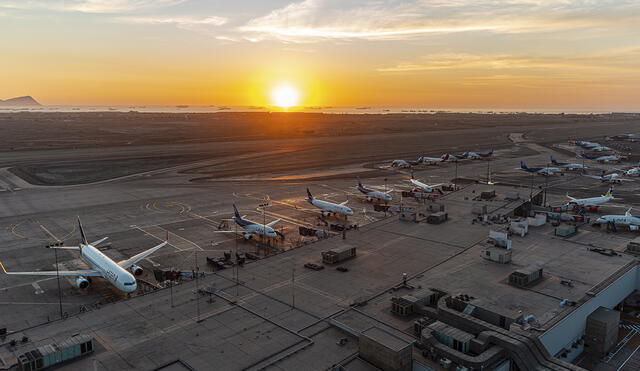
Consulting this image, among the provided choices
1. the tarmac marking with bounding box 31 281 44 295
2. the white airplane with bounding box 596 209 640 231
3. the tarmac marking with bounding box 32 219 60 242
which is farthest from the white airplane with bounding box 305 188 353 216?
the tarmac marking with bounding box 31 281 44 295

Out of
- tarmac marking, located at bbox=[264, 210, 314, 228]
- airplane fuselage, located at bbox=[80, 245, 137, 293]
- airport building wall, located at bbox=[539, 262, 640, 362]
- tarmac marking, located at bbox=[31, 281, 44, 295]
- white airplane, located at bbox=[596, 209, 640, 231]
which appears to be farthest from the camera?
tarmac marking, located at bbox=[264, 210, 314, 228]

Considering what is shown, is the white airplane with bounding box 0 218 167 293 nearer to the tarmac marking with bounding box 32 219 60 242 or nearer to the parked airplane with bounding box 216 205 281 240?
the parked airplane with bounding box 216 205 281 240

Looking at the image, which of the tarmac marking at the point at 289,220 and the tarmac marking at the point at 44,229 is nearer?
the tarmac marking at the point at 44,229

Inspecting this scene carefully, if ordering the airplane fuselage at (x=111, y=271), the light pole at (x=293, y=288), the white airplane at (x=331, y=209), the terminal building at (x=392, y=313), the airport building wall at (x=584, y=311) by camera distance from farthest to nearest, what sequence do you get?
the white airplane at (x=331, y=209) < the airplane fuselage at (x=111, y=271) < the light pole at (x=293, y=288) < the airport building wall at (x=584, y=311) < the terminal building at (x=392, y=313)

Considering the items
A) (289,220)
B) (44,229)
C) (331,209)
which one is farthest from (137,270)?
(331,209)

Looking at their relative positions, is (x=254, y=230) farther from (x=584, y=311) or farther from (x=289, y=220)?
(x=584, y=311)

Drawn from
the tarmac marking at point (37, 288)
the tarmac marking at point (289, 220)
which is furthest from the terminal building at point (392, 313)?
the tarmac marking at point (289, 220)

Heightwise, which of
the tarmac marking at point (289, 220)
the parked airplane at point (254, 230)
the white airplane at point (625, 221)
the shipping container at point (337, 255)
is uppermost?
the white airplane at point (625, 221)

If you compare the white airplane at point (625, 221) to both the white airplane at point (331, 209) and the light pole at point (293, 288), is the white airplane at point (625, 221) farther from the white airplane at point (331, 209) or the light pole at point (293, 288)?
the light pole at point (293, 288)
